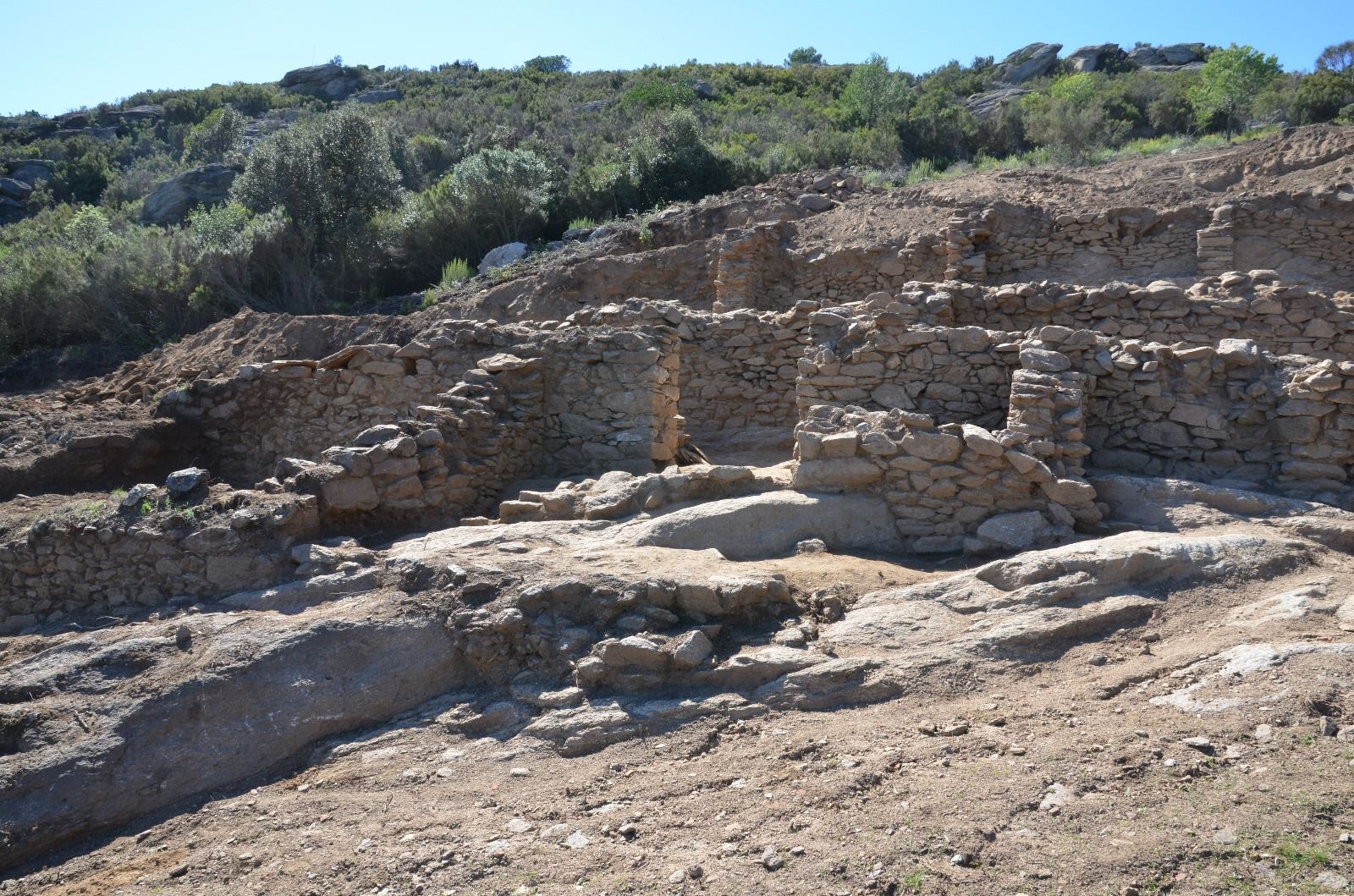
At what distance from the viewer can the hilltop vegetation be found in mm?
18562

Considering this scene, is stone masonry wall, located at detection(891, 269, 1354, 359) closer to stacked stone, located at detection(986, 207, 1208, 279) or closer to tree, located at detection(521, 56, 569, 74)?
stacked stone, located at detection(986, 207, 1208, 279)

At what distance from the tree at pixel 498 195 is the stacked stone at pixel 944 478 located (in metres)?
15.1

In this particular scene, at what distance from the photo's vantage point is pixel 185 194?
3066 cm

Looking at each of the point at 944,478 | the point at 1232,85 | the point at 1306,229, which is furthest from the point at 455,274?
the point at 1232,85

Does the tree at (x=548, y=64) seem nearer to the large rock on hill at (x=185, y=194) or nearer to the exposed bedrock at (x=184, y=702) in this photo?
the large rock on hill at (x=185, y=194)

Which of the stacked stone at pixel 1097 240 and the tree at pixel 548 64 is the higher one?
the tree at pixel 548 64

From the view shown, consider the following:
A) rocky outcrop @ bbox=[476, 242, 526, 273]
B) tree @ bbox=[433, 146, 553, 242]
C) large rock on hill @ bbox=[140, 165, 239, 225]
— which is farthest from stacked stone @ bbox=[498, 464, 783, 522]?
large rock on hill @ bbox=[140, 165, 239, 225]

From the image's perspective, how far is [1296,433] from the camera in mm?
6527

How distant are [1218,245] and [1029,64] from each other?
93.3ft

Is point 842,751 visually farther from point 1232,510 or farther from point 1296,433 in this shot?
point 1296,433

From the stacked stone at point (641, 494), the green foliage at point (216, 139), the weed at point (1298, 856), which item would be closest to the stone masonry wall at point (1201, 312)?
the stacked stone at point (641, 494)

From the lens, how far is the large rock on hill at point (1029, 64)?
1446 inches

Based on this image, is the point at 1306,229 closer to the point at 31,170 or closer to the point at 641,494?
the point at 641,494

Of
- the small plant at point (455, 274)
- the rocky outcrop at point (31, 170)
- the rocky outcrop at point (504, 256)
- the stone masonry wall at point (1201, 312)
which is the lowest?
the stone masonry wall at point (1201, 312)
